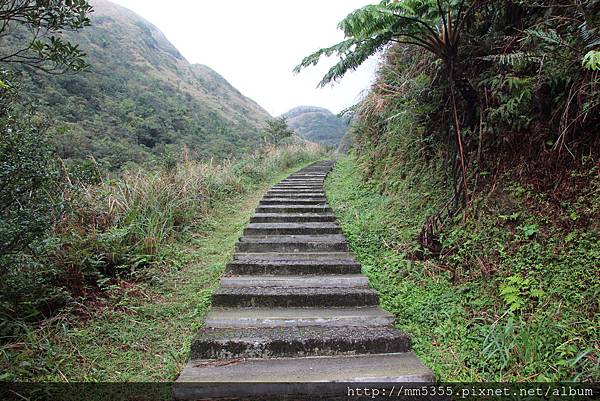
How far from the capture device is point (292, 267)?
379 centimetres

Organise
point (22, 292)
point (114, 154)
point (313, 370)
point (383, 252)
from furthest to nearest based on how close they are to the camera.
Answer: point (114, 154), point (383, 252), point (22, 292), point (313, 370)

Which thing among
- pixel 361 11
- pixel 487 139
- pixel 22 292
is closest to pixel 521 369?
pixel 487 139

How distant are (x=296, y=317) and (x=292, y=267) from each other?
0.88 meters

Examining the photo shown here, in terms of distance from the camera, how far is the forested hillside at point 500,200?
233cm

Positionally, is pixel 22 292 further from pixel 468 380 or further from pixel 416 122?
pixel 416 122

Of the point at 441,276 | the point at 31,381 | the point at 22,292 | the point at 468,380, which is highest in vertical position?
the point at 441,276

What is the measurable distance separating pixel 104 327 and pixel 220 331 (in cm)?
100

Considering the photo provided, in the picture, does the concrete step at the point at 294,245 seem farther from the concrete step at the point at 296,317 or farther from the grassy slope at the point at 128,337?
the concrete step at the point at 296,317

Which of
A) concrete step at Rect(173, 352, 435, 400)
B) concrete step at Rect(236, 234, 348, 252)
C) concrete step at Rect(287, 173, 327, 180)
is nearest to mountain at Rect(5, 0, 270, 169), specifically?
concrete step at Rect(173, 352, 435, 400)

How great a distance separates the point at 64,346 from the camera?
2506mm

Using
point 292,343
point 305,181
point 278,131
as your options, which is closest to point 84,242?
point 292,343

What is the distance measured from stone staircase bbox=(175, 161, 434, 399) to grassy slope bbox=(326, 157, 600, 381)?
247 mm

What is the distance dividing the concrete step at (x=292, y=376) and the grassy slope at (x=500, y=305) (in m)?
0.27

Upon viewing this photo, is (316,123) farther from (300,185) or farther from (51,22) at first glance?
(51,22)
